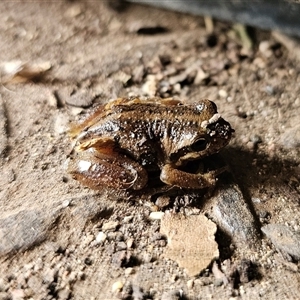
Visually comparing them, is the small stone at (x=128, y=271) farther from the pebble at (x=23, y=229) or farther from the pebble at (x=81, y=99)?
the pebble at (x=81, y=99)

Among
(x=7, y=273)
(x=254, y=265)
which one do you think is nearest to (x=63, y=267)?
(x=7, y=273)

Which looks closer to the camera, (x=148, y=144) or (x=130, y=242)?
(x=130, y=242)

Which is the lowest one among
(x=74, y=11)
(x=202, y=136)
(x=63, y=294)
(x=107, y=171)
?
(x=63, y=294)

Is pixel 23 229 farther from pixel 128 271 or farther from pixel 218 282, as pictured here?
pixel 218 282

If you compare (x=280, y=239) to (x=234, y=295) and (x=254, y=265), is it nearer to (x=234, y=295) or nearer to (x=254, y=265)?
(x=254, y=265)

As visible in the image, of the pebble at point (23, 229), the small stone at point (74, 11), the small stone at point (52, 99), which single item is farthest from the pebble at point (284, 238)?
the small stone at point (74, 11)

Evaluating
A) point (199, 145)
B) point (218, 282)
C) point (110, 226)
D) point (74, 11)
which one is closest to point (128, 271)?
point (110, 226)

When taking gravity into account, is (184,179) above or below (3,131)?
above
